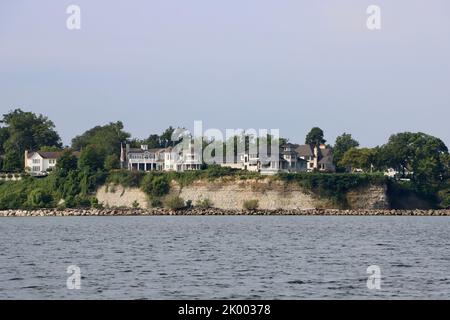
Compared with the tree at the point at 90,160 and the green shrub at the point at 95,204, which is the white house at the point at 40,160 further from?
the green shrub at the point at 95,204

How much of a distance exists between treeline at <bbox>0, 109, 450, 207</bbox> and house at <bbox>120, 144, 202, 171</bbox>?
2.14 m

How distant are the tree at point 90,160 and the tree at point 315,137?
39314 mm

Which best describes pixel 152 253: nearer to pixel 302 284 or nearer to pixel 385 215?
pixel 302 284

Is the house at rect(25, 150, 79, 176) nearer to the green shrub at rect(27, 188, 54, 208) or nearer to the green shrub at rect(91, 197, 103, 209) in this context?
the green shrub at rect(27, 188, 54, 208)

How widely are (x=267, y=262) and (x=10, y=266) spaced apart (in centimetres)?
1141

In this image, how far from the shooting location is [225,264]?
1740 inches

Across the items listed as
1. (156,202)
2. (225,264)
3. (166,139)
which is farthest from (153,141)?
(225,264)

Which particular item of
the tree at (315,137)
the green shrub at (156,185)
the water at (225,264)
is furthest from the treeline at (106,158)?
the water at (225,264)

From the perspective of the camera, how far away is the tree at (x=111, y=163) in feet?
436

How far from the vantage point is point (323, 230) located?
245 feet

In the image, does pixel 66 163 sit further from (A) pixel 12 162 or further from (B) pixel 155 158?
(B) pixel 155 158

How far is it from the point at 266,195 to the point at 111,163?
2545cm

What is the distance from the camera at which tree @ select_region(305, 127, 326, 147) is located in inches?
6393
